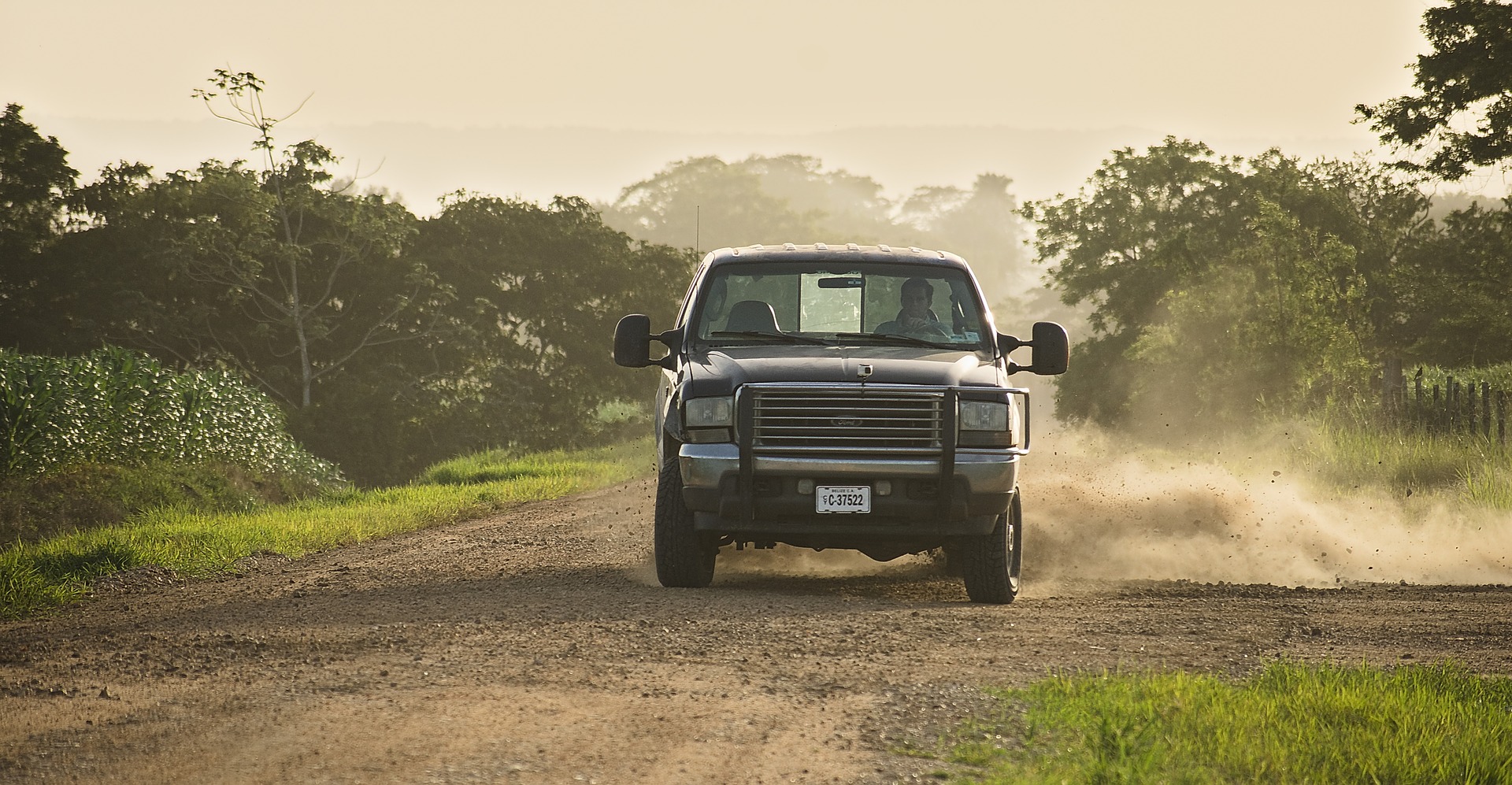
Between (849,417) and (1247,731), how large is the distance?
3.52m

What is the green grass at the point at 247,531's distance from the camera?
10086 mm

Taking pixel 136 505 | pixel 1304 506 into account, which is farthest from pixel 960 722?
pixel 136 505

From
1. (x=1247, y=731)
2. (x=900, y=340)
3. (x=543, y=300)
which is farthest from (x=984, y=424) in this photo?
(x=543, y=300)

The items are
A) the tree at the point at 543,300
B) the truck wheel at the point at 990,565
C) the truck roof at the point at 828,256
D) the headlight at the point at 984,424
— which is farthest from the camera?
the tree at the point at 543,300

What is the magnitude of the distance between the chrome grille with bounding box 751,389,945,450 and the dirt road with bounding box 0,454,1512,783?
973 mm

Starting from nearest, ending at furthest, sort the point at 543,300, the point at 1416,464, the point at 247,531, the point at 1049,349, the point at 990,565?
the point at 990,565
the point at 1049,349
the point at 247,531
the point at 1416,464
the point at 543,300

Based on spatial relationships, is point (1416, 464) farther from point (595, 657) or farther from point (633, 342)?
point (595, 657)

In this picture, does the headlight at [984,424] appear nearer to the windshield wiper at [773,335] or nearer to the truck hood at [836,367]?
the truck hood at [836,367]

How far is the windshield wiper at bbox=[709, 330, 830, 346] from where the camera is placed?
9.46 m

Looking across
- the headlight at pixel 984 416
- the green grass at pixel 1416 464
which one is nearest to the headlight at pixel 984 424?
the headlight at pixel 984 416

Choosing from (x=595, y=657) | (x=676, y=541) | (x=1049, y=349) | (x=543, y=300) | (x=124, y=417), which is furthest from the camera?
(x=543, y=300)

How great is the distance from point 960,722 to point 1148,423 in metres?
37.6

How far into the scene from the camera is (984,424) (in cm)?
863

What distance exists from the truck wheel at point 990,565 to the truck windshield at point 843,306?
52.0 inches
